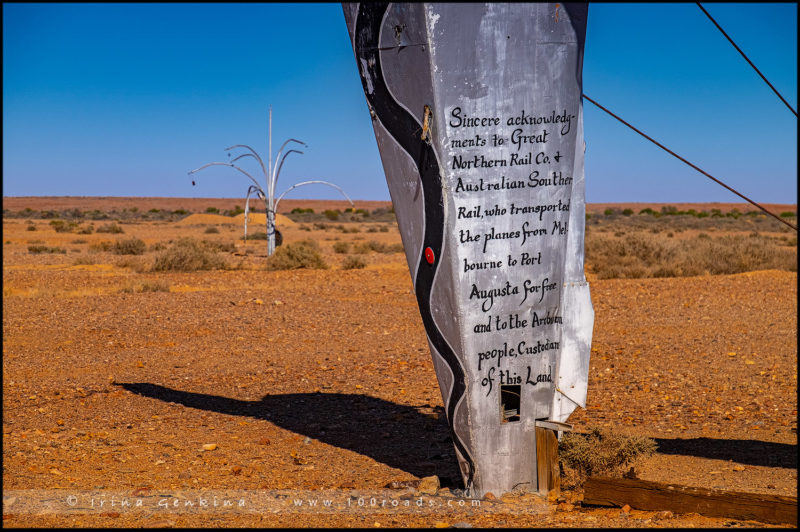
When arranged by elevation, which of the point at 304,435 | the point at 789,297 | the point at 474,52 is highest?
the point at 474,52

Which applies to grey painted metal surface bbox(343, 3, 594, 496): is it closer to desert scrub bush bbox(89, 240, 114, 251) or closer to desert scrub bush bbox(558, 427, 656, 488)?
desert scrub bush bbox(558, 427, 656, 488)

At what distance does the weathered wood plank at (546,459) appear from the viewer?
511 cm

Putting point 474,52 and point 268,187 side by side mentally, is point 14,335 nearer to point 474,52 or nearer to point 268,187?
point 474,52

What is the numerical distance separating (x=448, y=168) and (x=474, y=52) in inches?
28.6

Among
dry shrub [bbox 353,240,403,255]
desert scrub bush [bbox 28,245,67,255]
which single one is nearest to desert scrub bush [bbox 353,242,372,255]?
dry shrub [bbox 353,240,403,255]

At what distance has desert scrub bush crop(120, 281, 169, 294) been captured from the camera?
53.7 ft

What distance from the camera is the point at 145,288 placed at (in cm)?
1666

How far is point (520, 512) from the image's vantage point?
4777 mm

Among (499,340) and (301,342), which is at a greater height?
(499,340)

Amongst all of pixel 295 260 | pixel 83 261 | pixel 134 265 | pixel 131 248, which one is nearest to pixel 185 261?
pixel 134 265

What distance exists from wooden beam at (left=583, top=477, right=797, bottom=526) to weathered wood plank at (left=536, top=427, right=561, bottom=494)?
0.29 meters

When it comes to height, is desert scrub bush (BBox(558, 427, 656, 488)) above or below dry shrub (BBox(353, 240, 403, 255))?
below

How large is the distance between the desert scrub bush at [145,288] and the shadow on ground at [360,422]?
313 inches

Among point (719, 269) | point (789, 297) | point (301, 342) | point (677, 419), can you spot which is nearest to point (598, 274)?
point (719, 269)
